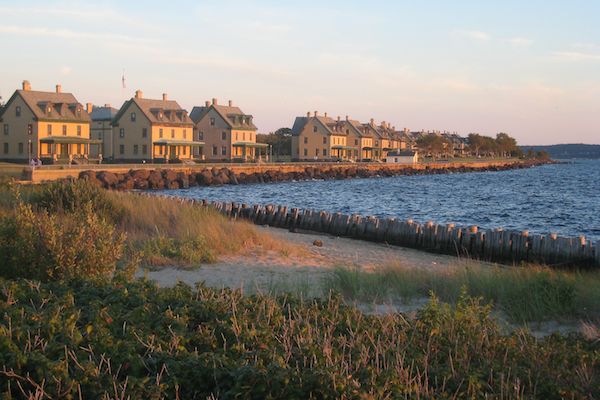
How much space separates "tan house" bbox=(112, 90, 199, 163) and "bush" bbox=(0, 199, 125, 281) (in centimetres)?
6643

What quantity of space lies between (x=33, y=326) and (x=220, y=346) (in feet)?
5.36

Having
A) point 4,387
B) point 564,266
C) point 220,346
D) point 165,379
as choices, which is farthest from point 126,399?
point 564,266

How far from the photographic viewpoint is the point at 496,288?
35.6 ft

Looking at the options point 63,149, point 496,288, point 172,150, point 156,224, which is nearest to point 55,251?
point 496,288

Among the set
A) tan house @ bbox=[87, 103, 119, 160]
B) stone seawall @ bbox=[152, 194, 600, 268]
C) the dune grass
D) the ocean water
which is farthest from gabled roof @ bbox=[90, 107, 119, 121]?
the dune grass

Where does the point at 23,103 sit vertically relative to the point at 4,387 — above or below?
above

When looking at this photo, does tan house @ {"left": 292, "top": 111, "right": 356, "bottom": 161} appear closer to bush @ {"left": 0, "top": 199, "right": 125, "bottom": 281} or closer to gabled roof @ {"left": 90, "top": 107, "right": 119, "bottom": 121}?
gabled roof @ {"left": 90, "top": 107, "right": 119, "bottom": 121}

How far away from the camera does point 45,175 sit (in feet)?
152

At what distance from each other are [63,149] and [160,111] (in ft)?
41.7

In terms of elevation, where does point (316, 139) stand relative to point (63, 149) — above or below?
above

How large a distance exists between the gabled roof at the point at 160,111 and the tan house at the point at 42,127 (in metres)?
6.96

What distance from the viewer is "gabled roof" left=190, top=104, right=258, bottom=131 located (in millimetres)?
88125

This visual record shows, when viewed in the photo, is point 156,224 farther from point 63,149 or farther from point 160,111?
point 160,111

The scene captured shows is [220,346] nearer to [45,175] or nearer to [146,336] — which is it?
[146,336]
